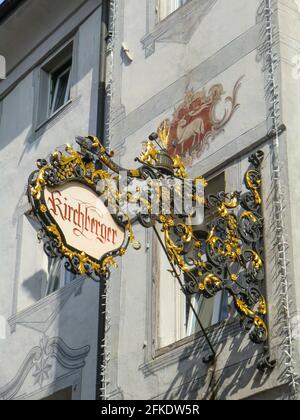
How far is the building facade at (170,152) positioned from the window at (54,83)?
0.08 feet

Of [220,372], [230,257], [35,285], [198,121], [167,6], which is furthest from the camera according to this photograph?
[35,285]

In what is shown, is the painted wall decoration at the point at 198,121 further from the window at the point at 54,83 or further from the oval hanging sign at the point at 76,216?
the window at the point at 54,83

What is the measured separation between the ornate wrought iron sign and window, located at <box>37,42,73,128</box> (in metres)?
5.83

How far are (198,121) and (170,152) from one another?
508 mm

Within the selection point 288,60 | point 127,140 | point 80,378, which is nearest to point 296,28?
point 288,60

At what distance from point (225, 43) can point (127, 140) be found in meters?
1.80

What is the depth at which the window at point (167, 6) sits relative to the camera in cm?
1448

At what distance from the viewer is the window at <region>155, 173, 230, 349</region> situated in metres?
11.9

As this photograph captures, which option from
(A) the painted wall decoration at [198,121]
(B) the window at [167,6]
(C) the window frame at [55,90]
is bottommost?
(A) the painted wall decoration at [198,121]

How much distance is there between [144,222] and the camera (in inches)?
416

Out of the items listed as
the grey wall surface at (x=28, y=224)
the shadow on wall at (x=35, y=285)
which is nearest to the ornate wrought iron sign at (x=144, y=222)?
the grey wall surface at (x=28, y=224)

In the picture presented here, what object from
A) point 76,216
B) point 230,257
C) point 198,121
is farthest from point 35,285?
point 76,216

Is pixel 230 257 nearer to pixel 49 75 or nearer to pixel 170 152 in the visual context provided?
pixel 170 152
